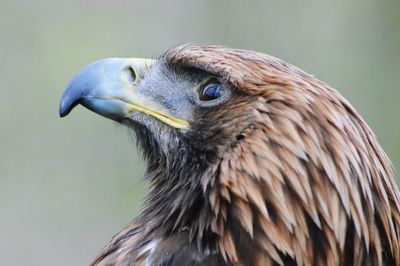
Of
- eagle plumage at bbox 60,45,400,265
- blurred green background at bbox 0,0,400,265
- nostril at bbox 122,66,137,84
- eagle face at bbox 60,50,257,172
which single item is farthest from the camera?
blurred green background at bbox 0,0,400,265

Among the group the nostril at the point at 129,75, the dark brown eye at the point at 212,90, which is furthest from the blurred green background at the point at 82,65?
the dark brown eye at the point at 212,90

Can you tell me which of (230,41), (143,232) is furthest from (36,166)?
(143,232)

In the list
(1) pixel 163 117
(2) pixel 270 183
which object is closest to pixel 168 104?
(1) pixel 163 117

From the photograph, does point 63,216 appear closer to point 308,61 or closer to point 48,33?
point 48,33

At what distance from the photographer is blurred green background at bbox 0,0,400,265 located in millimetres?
4488

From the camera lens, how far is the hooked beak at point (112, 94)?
191 centimetres

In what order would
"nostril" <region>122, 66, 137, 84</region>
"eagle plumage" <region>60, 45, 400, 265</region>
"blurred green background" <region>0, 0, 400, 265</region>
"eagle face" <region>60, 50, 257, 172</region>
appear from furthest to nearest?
"blurred green background" <region>0, 0, 400, 265</region> < "nostril" <region>122, 66, 137, 84</region> < "eagle face" <region>60, 50, 257, 172</region> < "eagle plumage" <region>60, 45, 400, 265</region>

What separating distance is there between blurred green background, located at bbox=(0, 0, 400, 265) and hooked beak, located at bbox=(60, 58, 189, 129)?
2.47m

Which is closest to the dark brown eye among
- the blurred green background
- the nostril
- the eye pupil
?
the eye pupil

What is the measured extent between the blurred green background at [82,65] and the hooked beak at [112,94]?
8.12ft

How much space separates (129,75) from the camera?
200 centimetres

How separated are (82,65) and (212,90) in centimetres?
265

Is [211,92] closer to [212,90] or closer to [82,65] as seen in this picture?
[212,90]

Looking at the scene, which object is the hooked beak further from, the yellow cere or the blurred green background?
the blurred green background
